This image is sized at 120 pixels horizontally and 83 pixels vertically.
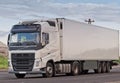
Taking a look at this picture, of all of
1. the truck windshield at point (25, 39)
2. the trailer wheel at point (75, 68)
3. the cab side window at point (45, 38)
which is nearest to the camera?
the truck windshield at point (25, 39)

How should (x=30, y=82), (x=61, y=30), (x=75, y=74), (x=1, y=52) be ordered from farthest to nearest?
(x=1, y=52) → (x=75, y=74) → (x=61, y=30) → (x=30, y=82)

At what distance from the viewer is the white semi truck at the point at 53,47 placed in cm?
3275

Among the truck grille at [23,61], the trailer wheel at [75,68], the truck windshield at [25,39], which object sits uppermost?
the truck windshield at [25,39]

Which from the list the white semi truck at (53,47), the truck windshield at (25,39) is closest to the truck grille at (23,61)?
the white semi truck at (53,47)

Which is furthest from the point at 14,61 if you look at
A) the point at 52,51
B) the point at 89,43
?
the point at 89,43

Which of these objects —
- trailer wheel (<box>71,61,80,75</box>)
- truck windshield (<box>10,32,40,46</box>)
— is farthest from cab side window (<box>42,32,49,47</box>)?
trailer wheel (<box>71,61,80,75</box>)

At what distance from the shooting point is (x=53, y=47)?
34406 millimetres

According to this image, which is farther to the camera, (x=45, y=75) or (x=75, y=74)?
(x=75, y=74)

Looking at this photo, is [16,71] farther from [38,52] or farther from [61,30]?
[61,30]

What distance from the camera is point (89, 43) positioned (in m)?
41.4

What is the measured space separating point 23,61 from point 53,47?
104 inches

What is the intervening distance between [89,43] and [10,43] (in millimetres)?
10043

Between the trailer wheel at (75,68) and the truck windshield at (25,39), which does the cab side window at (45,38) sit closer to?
the truck windshield at (25,39)

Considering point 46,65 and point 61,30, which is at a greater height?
point 61,30
